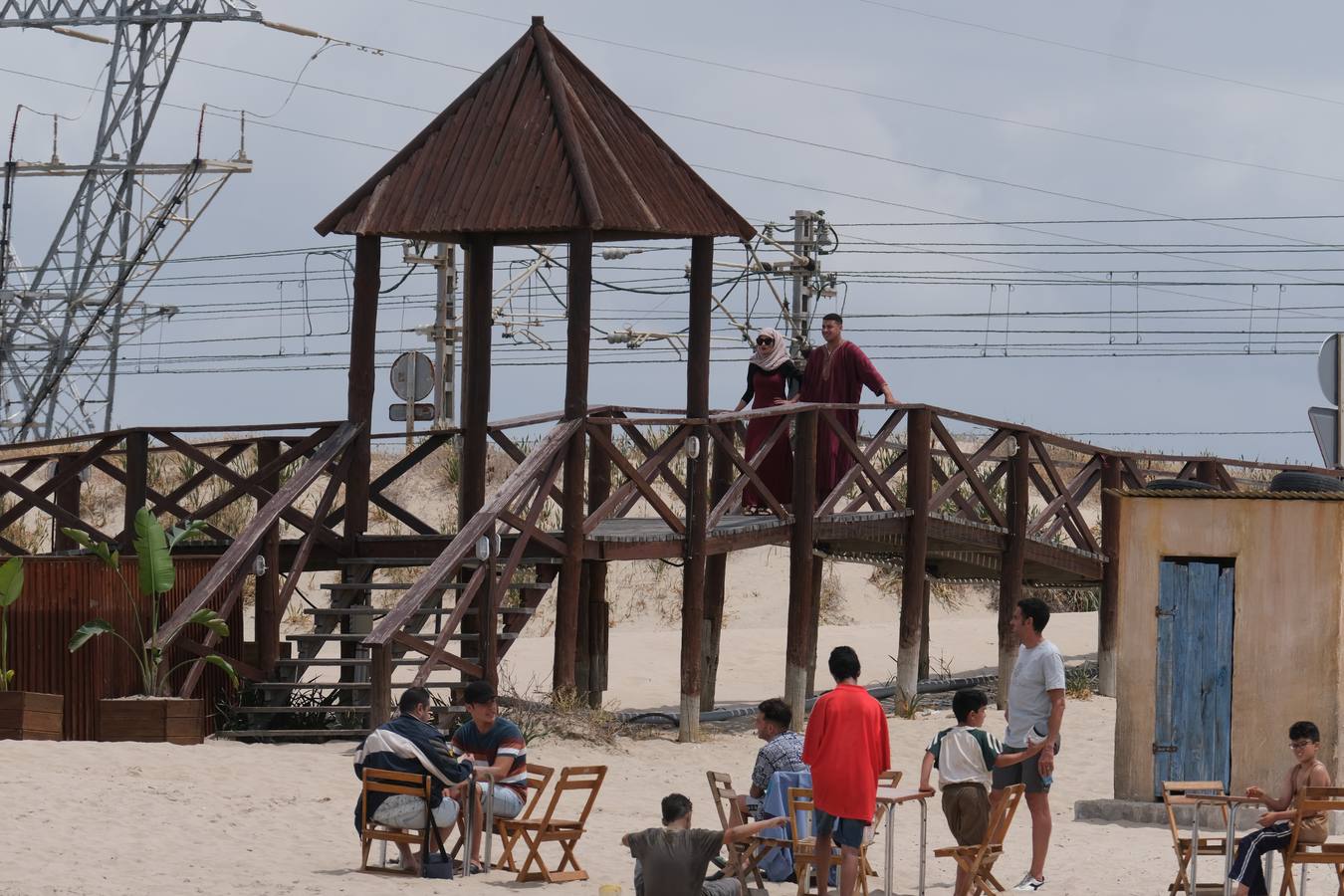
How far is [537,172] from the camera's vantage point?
1647 centimetres

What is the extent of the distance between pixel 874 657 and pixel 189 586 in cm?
1147

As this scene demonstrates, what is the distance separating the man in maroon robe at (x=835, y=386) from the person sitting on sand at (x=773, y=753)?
7.17 meters

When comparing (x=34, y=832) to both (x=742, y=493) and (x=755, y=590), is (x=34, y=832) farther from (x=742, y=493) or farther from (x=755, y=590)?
(x=755, y=590)

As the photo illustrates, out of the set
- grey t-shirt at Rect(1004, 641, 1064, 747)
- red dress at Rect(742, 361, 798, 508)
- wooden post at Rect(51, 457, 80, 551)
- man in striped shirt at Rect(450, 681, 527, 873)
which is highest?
red dress at Rect(742, 361, 798, 508)

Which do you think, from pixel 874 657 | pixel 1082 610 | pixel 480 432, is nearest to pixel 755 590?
pixel 1082 610

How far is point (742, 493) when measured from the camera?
19.3 metres

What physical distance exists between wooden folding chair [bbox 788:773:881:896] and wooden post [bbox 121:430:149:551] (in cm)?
790

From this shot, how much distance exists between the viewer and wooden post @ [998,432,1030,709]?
20.0 meters

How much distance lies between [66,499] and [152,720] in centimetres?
392

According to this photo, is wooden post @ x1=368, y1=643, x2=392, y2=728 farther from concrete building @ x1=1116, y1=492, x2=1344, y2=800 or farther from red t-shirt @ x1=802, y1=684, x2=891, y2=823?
red t-shirt @ x1=802, y1=684, x2=891, y2=823

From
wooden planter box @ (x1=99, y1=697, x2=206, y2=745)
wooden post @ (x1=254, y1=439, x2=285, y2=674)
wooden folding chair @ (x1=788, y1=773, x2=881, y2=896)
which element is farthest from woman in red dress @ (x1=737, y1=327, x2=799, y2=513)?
wooden folding chair @ (x1=788, y1=773, x2=881, y2=896)

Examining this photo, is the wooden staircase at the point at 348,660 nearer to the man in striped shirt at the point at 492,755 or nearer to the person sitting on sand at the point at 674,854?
the man in striped shirt at the point at 492,755

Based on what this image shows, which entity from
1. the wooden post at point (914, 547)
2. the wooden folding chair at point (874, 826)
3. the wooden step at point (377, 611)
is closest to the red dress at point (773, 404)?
the wooden post at point (914, 547)

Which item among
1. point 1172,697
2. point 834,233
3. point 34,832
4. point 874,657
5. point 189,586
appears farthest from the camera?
point 834,233
